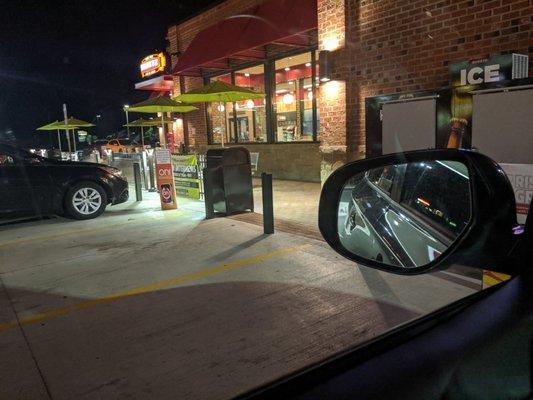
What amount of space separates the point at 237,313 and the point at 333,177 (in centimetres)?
252

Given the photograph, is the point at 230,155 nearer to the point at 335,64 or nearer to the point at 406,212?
the point at 335,64

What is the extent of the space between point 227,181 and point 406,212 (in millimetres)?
6106

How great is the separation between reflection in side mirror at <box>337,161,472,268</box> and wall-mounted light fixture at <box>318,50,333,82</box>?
6968 mm

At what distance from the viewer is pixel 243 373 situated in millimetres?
3010

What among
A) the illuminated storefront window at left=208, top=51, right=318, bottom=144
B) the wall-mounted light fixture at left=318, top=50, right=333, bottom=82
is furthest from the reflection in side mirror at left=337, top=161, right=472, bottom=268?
the illuminated storefront window at left=208, top=51, right=318, bottom=144

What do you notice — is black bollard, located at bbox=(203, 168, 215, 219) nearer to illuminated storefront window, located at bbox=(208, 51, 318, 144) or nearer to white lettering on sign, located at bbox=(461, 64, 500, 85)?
illuminated storefront window, located at bbox=(208, 51, 318, 144)

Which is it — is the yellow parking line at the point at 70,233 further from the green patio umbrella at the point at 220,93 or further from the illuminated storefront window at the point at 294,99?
the illuminated storefront window at the point at 294,99

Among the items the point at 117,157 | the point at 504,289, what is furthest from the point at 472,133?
the point at 117,157

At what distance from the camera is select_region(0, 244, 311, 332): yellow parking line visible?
4.05 metres

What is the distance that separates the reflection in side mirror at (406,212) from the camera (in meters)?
1.75

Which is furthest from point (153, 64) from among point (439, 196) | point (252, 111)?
point (439, 196)

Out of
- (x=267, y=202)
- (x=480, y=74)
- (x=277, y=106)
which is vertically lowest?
(x=267, y=202)

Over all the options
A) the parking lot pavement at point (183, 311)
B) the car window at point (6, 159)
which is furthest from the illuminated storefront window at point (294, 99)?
the car window at point (6, 159)

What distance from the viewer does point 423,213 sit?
7.07 ft
